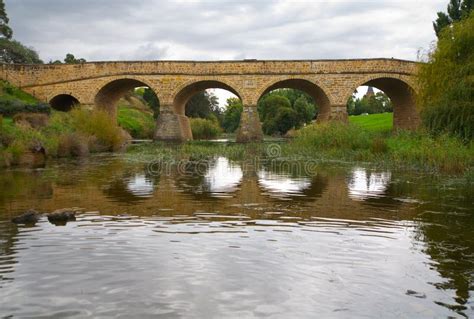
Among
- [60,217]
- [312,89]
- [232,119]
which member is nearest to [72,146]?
[60,217]

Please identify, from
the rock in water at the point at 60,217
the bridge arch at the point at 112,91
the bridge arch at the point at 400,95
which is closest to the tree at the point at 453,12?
the bridge arch at the point at 400,95

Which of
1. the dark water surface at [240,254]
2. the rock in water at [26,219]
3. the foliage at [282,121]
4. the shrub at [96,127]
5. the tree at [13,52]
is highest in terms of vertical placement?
the tree at [13,52]

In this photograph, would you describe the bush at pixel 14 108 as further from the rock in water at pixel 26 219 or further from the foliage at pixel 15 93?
the rock in water at pixel 26 219

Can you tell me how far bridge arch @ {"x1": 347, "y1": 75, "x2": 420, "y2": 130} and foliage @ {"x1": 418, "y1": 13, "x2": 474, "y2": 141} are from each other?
18.8 metres

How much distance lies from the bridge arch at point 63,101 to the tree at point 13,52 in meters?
16.8

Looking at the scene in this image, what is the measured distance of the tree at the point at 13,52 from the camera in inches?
2352

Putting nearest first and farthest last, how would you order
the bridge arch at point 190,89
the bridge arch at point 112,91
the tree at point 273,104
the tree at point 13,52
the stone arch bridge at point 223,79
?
the stone arch bridge at point 223,79 < the bridge arch at point 190,89 < the bridge arch at point 112,91 < the tree at point 13,52 < the tree at point 273,104

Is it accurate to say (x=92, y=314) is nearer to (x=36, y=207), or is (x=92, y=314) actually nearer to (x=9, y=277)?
(x=9, y=277)

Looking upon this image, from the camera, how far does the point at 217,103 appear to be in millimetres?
107500

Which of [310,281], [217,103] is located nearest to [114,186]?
[310,281]

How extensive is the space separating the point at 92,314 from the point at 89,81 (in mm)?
41166

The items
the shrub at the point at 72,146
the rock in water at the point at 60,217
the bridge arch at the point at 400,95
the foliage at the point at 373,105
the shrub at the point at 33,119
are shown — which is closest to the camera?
the rock in water at the point at 60,217

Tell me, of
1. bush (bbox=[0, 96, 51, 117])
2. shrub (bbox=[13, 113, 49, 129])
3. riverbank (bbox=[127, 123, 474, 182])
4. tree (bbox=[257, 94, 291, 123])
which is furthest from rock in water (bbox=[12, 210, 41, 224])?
tree (bbox=[257, 94, 291, 123])

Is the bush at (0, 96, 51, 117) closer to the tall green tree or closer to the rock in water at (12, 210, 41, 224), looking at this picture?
the rock in water at (12, 210, 41, 224)
